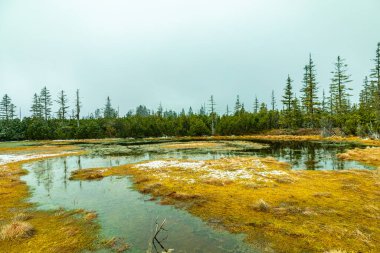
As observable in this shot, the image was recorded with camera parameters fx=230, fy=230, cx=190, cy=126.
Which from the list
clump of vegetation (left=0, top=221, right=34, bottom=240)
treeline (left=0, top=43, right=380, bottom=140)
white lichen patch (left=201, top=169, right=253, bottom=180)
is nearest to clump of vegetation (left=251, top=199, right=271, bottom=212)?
white lichen patch (left=201, top=169, right=253, bottom=180)

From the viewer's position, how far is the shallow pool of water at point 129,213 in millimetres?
9133

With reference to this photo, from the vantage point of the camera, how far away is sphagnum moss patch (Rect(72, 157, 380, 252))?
29.7 feet

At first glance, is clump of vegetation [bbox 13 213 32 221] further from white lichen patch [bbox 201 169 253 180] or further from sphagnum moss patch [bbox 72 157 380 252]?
white lichen patch [bbox 201 169 253 180]

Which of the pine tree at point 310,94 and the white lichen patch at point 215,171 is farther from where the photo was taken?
the pine tree at point 310,94

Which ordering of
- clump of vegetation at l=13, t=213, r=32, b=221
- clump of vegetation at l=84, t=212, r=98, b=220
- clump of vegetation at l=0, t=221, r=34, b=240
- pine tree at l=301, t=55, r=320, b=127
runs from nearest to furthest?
clump of vegetation at l=0, t=221, r=34, b=240
clump of vegetation at l=13, t=213, r=32, b=221
clump of vegetation at l=84, t=212, r=98, b=220
pine tree at l=301, t=55, r=320, b=127

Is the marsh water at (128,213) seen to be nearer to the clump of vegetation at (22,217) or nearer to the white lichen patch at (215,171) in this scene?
the clump of vegetation at (22,217)

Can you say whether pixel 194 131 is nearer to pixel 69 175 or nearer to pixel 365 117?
pixel 365 117

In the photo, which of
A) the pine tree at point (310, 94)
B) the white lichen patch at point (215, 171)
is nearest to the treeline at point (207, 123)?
the pine tree at point (310, 94)

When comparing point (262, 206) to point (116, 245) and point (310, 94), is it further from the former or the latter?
point (310, 94)

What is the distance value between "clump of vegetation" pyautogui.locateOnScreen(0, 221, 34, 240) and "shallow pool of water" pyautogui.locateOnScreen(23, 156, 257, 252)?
9.72ft

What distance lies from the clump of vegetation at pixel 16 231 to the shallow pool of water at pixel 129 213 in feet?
9.72

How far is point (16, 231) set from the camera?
9789mm

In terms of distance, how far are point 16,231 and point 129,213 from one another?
16.1 ft

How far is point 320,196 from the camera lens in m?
13.9
